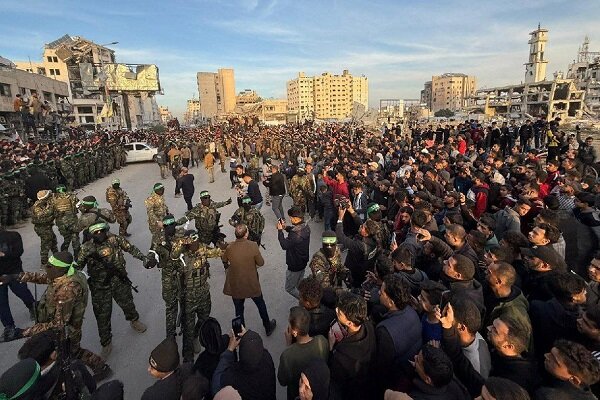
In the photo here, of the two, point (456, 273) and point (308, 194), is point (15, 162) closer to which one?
point (308, 194)

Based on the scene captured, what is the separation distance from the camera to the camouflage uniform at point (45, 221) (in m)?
6.37

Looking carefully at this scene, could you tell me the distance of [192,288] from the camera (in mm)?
4109

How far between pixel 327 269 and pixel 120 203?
6610 millimetres

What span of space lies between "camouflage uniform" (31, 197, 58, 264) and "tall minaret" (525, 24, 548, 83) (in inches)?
4702

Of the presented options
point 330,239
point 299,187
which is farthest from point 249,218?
point 299,187

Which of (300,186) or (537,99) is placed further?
(537,99)

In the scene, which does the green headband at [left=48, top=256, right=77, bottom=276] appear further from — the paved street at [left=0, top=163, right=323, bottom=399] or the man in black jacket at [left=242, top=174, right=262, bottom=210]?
the man in black jacket at [left=242, top=174, right=262, bottom=210]

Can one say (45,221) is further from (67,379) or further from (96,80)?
(96,80)

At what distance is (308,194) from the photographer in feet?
29.9

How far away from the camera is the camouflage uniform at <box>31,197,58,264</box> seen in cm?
637

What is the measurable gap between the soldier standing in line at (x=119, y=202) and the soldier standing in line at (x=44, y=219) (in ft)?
5.20

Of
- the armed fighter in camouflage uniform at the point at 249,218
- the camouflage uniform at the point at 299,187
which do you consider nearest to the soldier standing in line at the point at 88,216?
the armed fighter in camouflage uniform at the point at 249,218

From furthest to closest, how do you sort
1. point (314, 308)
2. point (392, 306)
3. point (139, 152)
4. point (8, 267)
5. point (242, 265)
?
point (139, 152) < point (8, 267) < point (242, 265) < point (314, 308) < point (392, 306)

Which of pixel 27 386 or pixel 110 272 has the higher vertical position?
pixel 27 386
